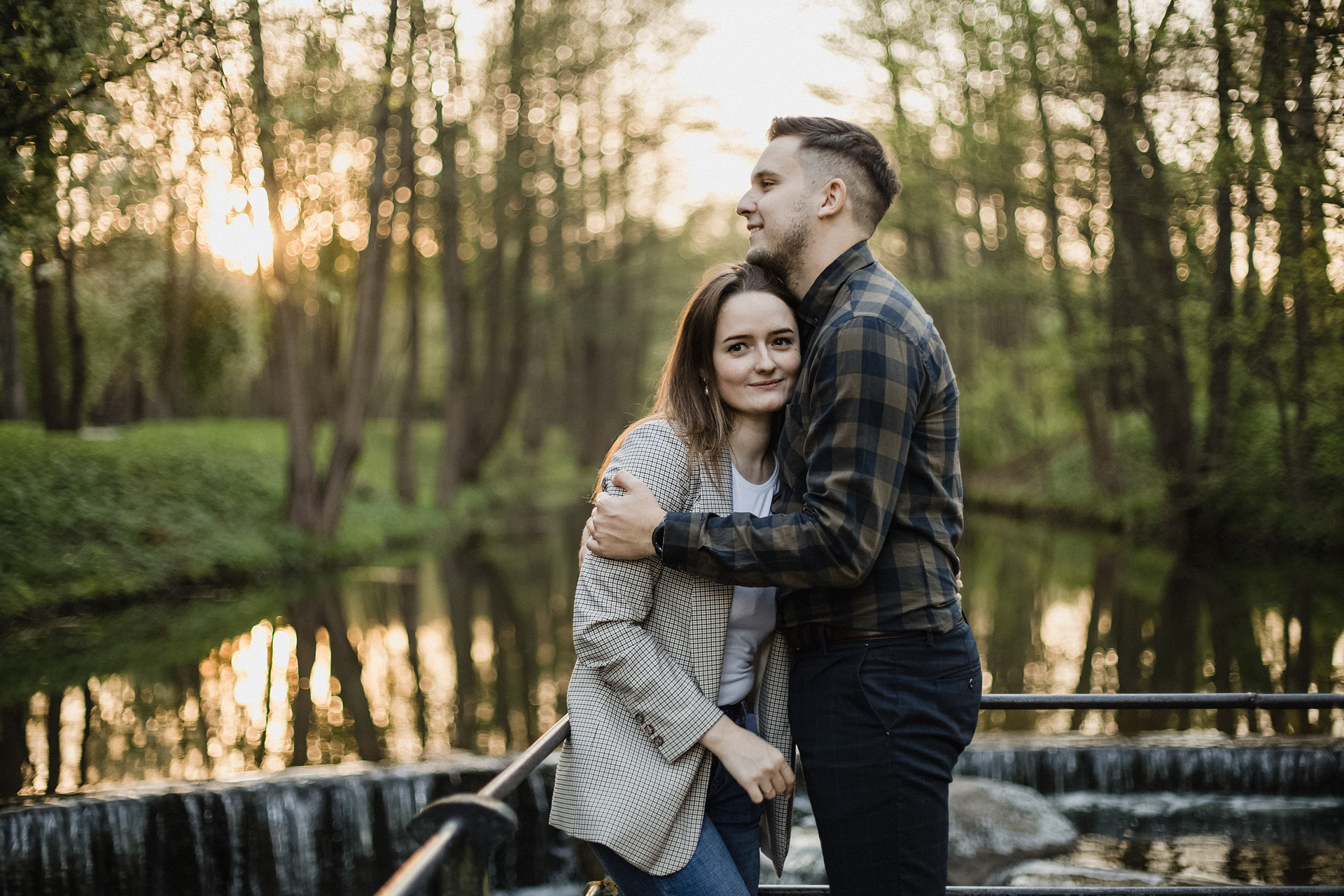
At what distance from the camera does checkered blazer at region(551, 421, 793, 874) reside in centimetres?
202

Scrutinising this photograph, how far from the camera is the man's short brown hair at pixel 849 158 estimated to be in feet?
7.25

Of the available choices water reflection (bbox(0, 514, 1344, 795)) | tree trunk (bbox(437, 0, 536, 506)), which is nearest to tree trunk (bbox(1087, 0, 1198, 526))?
water reflection (bbox(0, 514, 1344, 795))

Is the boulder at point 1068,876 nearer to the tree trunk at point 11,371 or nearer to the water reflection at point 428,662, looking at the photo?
the water reflection at point 428,662

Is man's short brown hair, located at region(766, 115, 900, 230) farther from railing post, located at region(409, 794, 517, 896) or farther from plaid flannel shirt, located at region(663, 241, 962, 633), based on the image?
railing post, located at region(409, 794, 517, 896)

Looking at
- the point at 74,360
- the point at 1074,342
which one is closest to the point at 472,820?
the point at 1074,342

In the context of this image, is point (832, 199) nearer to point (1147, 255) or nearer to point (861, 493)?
point (861, 493)

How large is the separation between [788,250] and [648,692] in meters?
0.93

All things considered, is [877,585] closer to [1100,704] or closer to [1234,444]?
[1100,704]

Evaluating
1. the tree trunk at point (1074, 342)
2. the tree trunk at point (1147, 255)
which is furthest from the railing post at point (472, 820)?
the tree trunk at point (1074, 342)

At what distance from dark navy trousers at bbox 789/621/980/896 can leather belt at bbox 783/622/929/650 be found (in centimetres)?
1

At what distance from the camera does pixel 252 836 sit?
6062 mm

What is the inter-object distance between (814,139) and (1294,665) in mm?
8125

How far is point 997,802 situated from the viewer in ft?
20.4

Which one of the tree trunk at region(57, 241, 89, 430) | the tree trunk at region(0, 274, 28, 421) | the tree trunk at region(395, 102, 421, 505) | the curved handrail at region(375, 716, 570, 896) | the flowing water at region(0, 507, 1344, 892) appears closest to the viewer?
the curved handrail at region(375, 716, 570, 896)
